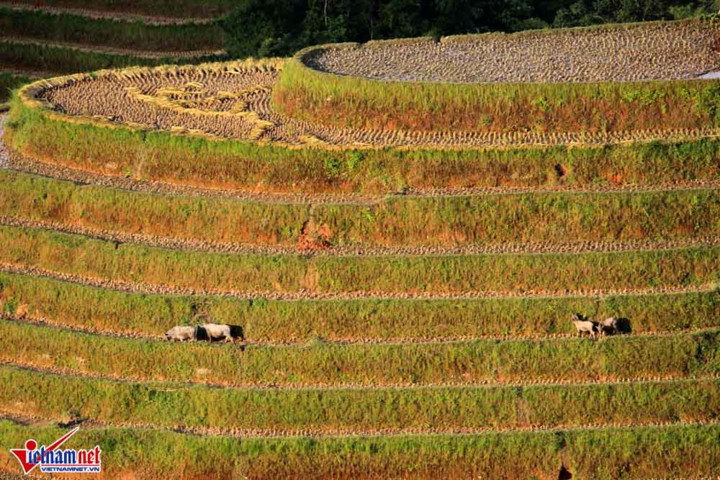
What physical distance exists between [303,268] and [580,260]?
24.4ft

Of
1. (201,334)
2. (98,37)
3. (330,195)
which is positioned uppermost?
(98,37)

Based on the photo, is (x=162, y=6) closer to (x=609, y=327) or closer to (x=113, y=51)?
(x=113, y=51)

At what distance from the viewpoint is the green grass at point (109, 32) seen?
253 ft

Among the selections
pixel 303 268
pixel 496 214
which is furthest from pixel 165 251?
pixel 496 214

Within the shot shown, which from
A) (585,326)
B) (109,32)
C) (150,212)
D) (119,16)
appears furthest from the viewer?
(119,16)

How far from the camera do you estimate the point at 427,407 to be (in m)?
47.5

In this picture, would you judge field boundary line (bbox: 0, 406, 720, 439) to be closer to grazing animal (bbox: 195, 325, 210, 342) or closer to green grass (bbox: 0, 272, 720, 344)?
grazing animal (bbox: 195, 325, 210, 342)

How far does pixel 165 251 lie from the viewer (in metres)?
51.6

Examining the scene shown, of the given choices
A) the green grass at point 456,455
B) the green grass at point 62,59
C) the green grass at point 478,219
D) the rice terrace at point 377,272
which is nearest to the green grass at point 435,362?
the rice terrace at point 377,272

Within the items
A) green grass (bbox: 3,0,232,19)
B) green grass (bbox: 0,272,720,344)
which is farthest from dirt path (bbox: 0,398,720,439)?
green grass (bbox: 3,0,232,19)

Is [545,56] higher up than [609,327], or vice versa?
[545,56]

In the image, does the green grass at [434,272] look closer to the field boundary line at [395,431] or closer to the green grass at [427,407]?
the green grass at [427,407]

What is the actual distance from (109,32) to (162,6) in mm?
2485

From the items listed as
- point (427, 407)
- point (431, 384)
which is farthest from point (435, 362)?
point (427, 407)
